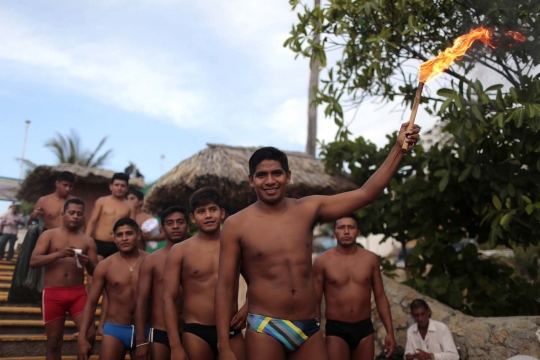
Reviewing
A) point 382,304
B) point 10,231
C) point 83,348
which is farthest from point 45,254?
point 10,231

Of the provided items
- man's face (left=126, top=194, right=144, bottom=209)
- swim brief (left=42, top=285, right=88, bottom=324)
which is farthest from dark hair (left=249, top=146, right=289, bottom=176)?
man's face (left=126, top=194, right=144, bottom=209)

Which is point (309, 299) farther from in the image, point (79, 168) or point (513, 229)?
point (79, 168)

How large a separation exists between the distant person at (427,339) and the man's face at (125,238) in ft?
10.2

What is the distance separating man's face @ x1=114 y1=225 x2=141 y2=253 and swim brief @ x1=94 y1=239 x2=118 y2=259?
214 centimetres

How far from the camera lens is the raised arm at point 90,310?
15.4ft

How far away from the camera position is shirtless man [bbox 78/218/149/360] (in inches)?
185

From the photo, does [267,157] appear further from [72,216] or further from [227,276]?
[72,216]

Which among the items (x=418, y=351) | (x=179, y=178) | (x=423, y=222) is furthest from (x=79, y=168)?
(x=418, y=351)

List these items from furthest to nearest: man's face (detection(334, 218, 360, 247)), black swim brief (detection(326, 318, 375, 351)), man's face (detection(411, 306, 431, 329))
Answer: man's face (detection(411, 306, 431, 329)), man's face (detection(334, 218, 360, 247)), black swim brief (detection(326, 318, 375, 351))

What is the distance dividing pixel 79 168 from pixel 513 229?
1131cm

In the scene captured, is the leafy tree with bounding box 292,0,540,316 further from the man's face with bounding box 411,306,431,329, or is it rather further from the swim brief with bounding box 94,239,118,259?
the swim brief with bounding box 94,239,118,259

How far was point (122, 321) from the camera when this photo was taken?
483cm

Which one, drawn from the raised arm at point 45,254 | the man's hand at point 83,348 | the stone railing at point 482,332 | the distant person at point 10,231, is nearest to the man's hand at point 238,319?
the man's hand at point 83,348

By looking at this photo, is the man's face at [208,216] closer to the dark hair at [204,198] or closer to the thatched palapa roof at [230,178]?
the dark hair at [204,198]
